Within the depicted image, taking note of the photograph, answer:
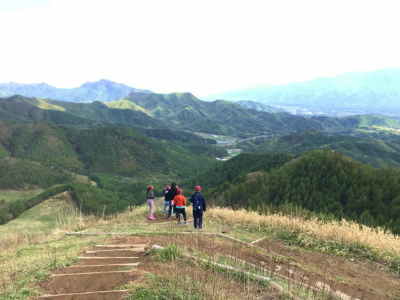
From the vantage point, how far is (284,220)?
11328 mm

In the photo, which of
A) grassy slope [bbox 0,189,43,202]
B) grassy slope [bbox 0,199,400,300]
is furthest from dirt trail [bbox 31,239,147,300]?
grassy slope [bbox 0,189,43,202]

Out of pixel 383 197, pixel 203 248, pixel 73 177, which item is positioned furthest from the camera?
pixel 73 177

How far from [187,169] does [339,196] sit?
12879 cm

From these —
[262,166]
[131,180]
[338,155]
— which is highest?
[338,155]

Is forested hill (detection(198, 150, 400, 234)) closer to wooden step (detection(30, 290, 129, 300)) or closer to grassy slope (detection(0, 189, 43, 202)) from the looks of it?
wooden step (detection(30, 290, 129, 300))

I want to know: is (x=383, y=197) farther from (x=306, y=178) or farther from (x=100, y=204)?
(x=100, y=204)

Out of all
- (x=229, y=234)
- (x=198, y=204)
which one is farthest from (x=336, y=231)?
(x=198, y=204)

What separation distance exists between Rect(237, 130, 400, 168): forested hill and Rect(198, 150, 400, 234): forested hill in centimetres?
10172

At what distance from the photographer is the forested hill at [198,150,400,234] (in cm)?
2688

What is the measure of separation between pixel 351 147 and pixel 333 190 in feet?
451

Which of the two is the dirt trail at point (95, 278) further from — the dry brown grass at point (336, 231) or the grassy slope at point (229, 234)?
the dry brown grass at point (336, 231)

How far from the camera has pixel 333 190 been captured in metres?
33.3

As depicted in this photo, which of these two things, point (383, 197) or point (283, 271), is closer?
point (283, 271)

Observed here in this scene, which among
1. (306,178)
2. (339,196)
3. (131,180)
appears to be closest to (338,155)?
(306,178)
